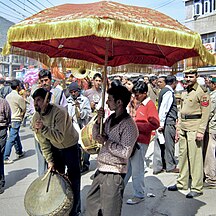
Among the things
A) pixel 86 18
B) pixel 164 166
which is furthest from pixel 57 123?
pixel 164 166

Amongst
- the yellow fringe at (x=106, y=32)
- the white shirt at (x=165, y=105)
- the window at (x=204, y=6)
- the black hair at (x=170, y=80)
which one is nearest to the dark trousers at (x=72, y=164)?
the yellow fringe at (x=106, y=32)

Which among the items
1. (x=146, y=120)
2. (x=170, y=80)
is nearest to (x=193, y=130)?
(x=146, y=120)

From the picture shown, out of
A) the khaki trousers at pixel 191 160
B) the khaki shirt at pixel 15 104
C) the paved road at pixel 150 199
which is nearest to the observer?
the paved road at pixel 150 199

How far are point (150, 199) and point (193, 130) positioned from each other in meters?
1.23

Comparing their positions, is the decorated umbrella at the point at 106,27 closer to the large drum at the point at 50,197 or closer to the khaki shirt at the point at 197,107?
the khaki shirt at the point at 197,107

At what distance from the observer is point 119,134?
10.8 feet

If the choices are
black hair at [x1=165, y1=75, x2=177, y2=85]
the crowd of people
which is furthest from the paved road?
black hair at [x1=165, y1=75, x2=177, y2=85]

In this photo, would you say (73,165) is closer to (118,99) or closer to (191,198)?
(118,99)

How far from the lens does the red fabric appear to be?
471cm

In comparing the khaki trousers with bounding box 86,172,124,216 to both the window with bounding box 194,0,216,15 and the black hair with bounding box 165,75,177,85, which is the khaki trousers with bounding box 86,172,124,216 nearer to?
the black hair with bounding box 165,75,177,85

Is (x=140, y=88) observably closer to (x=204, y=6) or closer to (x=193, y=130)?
(x=193, y=130)

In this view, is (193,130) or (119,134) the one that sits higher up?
(119,134)

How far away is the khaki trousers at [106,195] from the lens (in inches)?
124

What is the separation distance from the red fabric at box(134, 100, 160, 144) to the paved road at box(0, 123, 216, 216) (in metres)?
0.95
